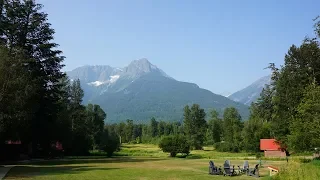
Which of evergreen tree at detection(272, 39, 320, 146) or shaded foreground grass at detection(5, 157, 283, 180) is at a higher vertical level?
evergreen tree at detection(272, 39, 320, 146)

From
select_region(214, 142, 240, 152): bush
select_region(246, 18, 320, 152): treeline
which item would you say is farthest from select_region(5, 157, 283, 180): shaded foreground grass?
select_region(214, 142, 240, 152): bush

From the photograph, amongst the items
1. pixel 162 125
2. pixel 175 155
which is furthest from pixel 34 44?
pixel 162 125

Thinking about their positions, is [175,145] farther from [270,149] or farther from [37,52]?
[37,52]

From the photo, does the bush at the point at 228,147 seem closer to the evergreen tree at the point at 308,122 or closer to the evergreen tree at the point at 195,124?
the evergreen tree at the point at 195,124

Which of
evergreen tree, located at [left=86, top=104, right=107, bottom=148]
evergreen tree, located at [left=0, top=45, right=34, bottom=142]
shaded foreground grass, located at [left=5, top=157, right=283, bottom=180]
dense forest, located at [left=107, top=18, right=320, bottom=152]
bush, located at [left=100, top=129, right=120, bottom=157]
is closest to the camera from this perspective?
shaded foreground grass, located at [left=5, top=157, right=283, bottom=180]

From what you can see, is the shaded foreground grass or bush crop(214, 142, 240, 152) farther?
bush crop(214, 142, 240, 152)

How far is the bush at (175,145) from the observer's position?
61406 millimetres

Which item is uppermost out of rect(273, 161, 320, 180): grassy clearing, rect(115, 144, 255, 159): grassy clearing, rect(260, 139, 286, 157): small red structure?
rect(273, 161, 320, 180): grassy clearing

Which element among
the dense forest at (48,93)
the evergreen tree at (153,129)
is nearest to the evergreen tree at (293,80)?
the dense forest at (48,93)

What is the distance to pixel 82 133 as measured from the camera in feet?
196

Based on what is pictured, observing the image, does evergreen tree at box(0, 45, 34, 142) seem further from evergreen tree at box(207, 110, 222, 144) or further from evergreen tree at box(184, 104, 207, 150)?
evergreen tree at box(207, 110, 222, 144)

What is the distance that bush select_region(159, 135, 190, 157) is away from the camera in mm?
61406

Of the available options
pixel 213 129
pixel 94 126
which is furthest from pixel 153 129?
pixel 94 126

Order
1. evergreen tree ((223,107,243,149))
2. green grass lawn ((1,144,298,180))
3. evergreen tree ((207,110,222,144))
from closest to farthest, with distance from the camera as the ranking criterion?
green grass lawn ((1,144,298,180)), evergreen tree ((223,107,243,149)), evergreen tree ((207,110,222,144))
